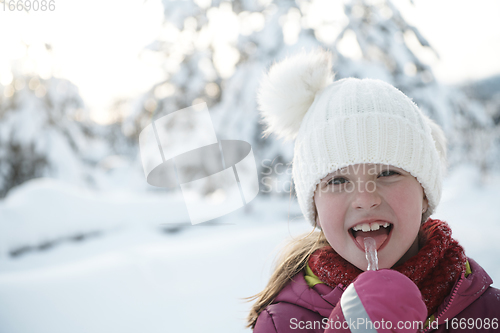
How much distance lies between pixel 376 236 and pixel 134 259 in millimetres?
2282

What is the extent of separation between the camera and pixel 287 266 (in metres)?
1.40

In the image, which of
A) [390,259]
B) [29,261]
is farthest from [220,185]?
[390,259]

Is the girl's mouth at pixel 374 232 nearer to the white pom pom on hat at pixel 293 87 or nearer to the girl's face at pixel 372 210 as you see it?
the girl's face at pixel 372 210

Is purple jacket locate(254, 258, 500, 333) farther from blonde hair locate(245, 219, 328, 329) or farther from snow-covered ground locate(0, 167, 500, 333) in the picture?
snow-covered ground locate(0, 167, 500, 333)

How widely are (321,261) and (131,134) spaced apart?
480 cm

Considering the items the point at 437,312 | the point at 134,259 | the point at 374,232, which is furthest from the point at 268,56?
the point at 437,312

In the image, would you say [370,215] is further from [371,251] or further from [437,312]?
[437,312]

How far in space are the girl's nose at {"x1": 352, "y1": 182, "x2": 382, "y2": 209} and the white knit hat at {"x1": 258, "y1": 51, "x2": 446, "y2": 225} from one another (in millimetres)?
99

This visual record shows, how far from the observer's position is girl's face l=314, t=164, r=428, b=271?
1.08m

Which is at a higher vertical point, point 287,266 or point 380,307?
point 380,307

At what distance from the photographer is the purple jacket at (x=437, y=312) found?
3.51ft

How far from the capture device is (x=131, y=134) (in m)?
5.38

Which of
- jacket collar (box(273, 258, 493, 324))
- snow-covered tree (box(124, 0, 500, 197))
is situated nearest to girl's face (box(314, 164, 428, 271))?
jacket collar (box(273, 258, 493, 324))

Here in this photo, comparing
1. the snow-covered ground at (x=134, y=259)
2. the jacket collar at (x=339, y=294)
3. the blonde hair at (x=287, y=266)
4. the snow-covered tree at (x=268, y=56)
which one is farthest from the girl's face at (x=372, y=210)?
the snow-covered tree at (x=268, y=56)
